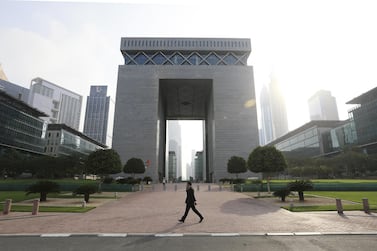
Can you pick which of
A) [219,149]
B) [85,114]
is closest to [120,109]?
[219,149]

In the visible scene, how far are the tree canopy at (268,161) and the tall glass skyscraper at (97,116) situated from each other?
170 m

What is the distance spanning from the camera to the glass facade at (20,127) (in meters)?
71.7

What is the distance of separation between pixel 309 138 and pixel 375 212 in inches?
3991

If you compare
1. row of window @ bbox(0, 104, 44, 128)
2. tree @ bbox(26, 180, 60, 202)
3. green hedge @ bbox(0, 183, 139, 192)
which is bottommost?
green hedge @ bbox(0, 183, 139, 192)

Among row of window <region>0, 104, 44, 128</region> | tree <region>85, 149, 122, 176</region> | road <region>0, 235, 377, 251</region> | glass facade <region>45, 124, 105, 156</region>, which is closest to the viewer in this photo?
road <region>0, 235, 377, 251</region>

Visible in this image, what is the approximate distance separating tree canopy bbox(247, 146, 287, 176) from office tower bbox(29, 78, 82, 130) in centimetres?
12102

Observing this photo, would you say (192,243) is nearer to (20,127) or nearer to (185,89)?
(185,89)

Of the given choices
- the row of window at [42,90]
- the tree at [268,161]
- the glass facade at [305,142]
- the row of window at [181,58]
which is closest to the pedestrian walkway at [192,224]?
the tree at [268,161]

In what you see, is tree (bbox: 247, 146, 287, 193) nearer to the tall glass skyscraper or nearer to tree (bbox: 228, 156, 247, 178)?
tree (bbox: 228, 156, 247, 178)

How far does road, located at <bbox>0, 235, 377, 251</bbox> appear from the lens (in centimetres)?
664

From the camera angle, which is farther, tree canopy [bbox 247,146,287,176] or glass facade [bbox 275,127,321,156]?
glass facade [bbox 275,127,321,156]

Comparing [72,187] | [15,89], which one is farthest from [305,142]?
[15,89]

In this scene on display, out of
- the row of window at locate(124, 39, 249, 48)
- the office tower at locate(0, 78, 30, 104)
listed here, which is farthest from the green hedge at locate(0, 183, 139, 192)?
the office tower at locate(0, 78, 30, 104)

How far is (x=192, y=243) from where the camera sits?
23.3 ft
